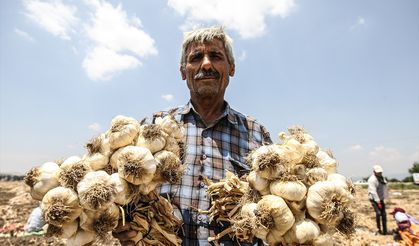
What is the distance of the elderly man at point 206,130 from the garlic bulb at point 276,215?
25.2 inches

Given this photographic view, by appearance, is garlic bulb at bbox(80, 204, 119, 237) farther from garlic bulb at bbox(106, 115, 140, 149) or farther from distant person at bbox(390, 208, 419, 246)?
distant person at bbox(390, 208, 419, 246)

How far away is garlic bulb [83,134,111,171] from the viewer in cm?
197

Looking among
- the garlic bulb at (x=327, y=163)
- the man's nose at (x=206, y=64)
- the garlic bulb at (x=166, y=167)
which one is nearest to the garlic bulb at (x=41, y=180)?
the garlic bulb at (x=166, y=167)

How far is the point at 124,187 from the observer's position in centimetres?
191

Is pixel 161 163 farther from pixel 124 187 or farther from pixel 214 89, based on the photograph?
pixel 214 89

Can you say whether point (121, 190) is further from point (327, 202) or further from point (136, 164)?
point (327, 202)

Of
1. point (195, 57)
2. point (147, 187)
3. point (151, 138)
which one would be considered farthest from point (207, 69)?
point (147, 187)

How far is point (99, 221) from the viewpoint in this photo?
71.3 inches

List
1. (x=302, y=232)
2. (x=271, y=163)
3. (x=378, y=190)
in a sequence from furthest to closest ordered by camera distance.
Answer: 1. (x=378, y=190)
2. (x=271, y=163)
3. (x=302, y=232)

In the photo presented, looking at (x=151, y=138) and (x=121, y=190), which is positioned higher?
(x=151, y=138)

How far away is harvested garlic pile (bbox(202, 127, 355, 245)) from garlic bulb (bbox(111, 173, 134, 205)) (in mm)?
695

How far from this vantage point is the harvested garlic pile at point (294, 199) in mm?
1851

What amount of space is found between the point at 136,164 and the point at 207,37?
1.46 meters

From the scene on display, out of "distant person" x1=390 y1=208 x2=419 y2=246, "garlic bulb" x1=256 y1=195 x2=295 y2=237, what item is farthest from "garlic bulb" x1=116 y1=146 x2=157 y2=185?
"distant person" x1=390 y1=208 x2=419 y2=246
